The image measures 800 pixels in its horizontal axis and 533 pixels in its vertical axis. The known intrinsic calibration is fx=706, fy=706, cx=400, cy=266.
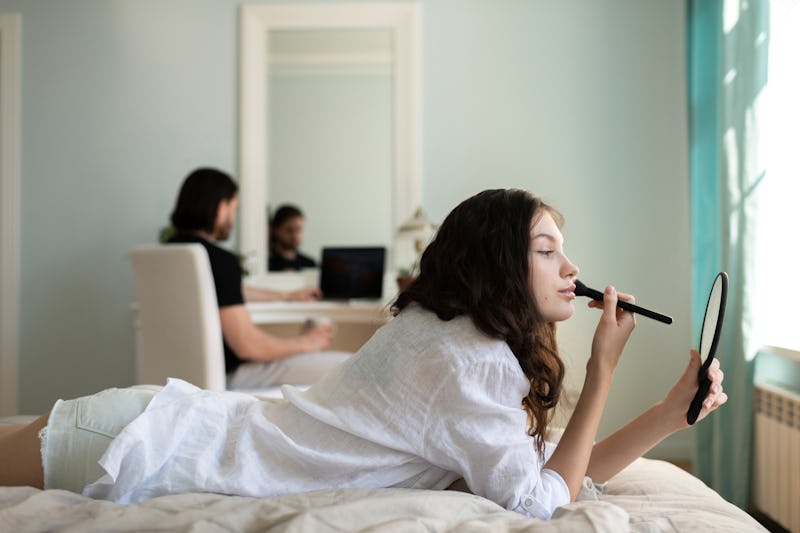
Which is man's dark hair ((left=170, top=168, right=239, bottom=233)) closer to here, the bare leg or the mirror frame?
the mirror frame

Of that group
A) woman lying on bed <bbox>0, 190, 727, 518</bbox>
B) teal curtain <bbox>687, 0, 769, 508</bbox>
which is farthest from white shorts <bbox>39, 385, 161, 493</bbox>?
teal curtain <bbox>687, 0, 769, 508</bbox>

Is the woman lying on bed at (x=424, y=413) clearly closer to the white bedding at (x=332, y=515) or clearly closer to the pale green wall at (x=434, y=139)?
the white bedding at (x=332, y=515)

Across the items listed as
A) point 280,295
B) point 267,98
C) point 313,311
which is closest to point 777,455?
point 313,311

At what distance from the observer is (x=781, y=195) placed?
2010 millimetres

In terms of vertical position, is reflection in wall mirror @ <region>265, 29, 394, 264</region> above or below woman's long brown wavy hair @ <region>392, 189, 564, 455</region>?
above

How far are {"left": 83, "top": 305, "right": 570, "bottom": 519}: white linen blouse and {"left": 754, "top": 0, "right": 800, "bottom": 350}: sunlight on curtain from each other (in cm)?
133

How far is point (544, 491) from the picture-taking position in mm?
970

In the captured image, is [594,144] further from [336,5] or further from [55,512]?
[55,512]

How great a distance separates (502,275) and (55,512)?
0.67 m

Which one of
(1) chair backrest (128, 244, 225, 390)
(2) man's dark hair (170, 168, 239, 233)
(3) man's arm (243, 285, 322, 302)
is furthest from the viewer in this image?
(3) man's arm (243, 285, 322, 302)

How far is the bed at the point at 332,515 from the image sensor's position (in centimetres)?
80

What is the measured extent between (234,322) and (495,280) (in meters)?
1.30

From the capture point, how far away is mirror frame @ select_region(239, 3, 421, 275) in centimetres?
324

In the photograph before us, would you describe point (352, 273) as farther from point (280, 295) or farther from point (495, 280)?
point (495, 280)
